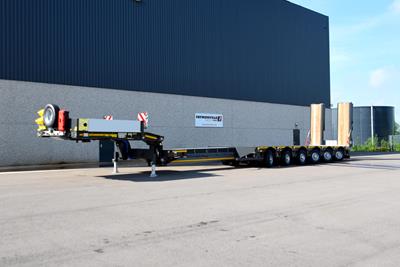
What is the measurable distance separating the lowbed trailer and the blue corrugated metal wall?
22.3 feet

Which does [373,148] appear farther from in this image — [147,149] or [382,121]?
[147,149]

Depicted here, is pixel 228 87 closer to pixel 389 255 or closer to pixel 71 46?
pixel 71 46

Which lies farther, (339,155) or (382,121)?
(382,121)

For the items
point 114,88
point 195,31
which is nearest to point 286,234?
point 114,88

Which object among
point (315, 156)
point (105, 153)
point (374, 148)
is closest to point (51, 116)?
point (105, 153)

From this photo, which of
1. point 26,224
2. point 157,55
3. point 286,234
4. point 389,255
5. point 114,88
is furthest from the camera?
point 157,55

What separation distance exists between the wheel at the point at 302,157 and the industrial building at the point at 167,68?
752cm

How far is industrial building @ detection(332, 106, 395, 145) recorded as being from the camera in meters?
51.8

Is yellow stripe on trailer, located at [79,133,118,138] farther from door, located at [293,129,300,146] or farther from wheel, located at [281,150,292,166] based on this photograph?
door, located at [293,129,300,146]

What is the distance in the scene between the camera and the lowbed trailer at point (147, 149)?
13445 mm

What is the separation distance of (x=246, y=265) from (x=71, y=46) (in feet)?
64.2

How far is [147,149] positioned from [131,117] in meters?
8.42

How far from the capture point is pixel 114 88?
76.4ft

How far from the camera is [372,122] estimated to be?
5194 centimetres
